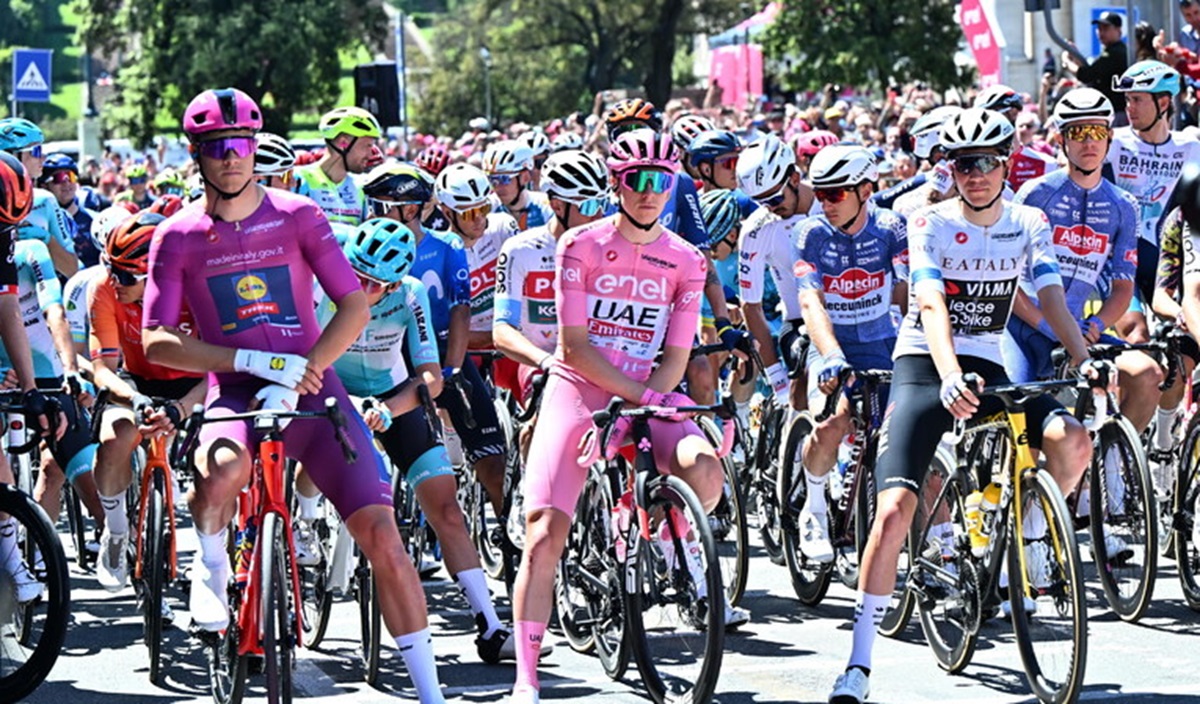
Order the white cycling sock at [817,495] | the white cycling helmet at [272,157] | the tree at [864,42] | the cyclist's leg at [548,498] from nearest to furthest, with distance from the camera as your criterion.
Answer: the cyclist's leg at [548,498]
the white cycling sock at [817,495]
the white cycling helmet at [272,157]
the tree at [864,42]

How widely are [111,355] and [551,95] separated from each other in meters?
83.9

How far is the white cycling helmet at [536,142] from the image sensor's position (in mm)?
13430

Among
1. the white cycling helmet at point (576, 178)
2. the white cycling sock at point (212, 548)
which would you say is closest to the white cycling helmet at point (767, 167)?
the white cycling helmet at point (576, 178)

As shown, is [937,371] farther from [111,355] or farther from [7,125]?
[7,125]

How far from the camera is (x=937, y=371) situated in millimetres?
8375

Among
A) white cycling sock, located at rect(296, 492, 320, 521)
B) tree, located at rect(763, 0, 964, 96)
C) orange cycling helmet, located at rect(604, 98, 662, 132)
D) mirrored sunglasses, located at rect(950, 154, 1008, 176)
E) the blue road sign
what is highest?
tree, located at rect(763, 0, 964, 96)

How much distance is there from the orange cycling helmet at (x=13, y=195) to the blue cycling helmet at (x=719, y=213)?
4513mm

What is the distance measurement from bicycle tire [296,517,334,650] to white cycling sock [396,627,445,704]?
5.69ft

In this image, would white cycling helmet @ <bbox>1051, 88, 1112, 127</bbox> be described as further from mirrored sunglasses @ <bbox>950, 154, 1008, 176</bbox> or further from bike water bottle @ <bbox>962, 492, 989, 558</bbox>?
bike water bottle @ <bbox>962, 492, 989, 558</bbox>

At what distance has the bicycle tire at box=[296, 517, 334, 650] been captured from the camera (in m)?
9.57

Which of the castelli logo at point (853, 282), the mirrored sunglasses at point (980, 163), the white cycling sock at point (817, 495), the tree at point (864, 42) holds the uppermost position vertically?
the tree at point (864, 42)

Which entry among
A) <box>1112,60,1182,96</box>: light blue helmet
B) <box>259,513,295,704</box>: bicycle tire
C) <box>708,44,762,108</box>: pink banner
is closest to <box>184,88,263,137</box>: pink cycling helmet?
<box>259,513,295,704</box>: bicycle tire

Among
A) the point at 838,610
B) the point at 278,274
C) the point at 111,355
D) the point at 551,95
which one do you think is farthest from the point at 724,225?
the point at 551,95

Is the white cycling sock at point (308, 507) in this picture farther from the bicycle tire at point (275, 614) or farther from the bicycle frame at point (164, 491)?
the bicycle tire at point (275, 614)
